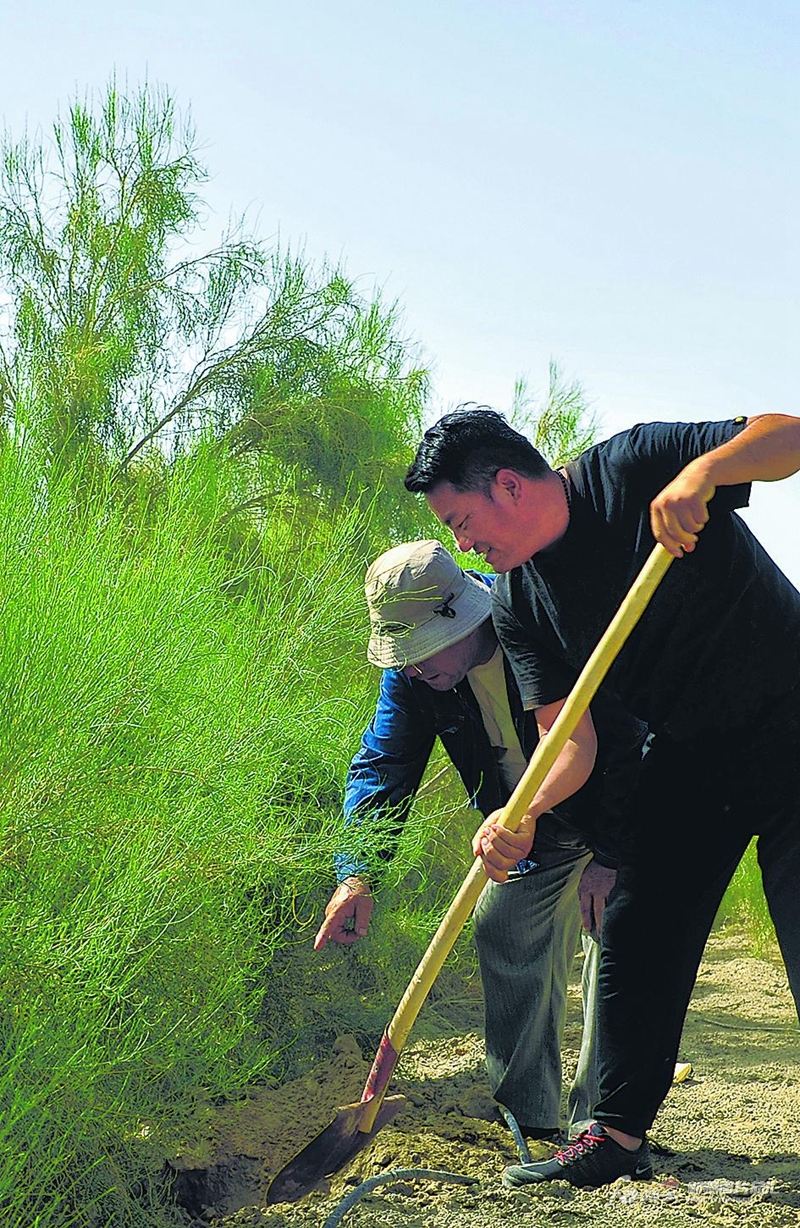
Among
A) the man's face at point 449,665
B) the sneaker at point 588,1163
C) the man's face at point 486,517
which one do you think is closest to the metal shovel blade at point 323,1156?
the sneaker at point 588,1163

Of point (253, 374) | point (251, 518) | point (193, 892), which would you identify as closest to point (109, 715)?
point (193, 892)

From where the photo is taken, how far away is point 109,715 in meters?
2.78

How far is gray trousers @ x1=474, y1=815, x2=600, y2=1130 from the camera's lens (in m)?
3.42

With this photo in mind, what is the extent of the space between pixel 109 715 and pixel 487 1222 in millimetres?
1474

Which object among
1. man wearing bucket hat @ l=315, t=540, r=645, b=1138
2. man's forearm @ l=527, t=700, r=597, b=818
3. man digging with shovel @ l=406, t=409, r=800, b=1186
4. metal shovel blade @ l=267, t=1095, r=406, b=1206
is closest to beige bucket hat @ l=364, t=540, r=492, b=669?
man wearing bucket hat @ l=315, t=540, r=645, b=1138

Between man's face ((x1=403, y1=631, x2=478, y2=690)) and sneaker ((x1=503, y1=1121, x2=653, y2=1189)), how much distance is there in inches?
45.9

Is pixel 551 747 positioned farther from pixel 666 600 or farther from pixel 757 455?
pixel 757 455

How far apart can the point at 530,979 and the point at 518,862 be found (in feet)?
1.21

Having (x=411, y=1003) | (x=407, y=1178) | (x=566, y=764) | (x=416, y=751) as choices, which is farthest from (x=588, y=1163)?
(x=416, y=751)

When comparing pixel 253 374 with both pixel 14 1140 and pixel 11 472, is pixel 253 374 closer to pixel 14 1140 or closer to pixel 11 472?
pixel 11 472

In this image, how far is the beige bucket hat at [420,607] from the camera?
10.4 ft

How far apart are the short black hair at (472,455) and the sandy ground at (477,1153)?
1732 millimetres

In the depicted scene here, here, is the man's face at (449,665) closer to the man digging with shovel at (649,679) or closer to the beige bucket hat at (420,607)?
the beige bucket hat at (420,607)

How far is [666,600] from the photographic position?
2787 millimetres
